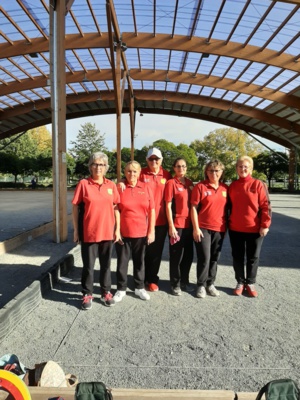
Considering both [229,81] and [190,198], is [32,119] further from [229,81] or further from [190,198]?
[190,198]

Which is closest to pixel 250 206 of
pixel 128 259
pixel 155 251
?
pixel 155 251

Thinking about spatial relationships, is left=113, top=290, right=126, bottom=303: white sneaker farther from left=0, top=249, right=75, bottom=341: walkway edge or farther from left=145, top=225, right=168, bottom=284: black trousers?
left=0, top=249, right=75, bottom=341: walkway edge

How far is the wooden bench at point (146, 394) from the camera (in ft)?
5.72

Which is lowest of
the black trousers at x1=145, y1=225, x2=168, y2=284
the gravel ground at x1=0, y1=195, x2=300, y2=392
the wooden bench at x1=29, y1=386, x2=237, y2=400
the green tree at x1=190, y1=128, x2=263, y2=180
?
the gravel ground at x1=0, y1=195, x2=300, y2=392

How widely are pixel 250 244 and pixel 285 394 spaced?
7.90 feet

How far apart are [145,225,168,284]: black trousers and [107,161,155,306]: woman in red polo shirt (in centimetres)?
22

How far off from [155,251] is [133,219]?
581mm

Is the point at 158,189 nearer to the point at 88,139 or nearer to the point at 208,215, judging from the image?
the point at 208,215

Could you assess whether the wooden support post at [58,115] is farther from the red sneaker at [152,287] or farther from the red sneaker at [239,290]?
the red sneaker at [239,290]

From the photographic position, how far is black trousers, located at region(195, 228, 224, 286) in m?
3.93

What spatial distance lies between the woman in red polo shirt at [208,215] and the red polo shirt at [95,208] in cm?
97

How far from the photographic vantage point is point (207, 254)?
3.95 meters

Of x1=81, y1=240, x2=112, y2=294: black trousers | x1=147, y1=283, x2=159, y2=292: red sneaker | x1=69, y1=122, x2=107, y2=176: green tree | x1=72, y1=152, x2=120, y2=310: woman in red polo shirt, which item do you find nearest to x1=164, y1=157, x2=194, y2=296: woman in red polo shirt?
x1=147, y1=283, x2=159, y2=292: red sneaker

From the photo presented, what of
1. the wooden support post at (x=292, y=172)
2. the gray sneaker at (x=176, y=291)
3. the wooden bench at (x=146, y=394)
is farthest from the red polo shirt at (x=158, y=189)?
the wooden support post at (x=292, y=172)
